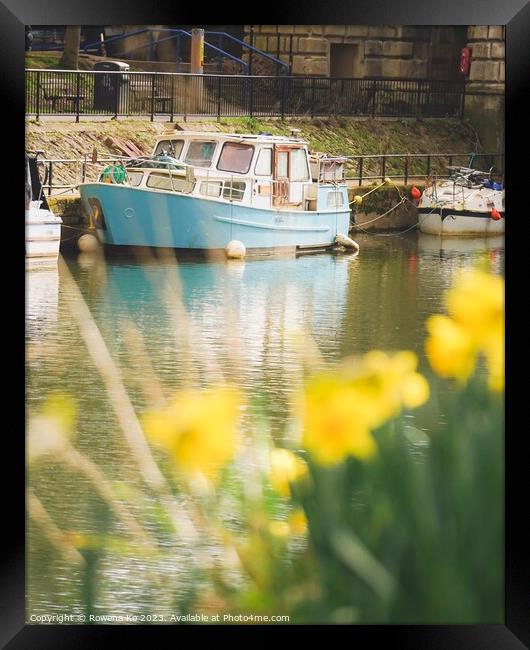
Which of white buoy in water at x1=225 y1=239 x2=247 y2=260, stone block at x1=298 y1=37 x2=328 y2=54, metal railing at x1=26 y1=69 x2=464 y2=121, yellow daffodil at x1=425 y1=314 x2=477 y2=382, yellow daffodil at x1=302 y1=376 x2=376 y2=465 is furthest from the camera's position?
white buoy in water at x1=225 y1=239 x2=247 y2=260

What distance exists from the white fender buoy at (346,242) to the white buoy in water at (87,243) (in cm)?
89

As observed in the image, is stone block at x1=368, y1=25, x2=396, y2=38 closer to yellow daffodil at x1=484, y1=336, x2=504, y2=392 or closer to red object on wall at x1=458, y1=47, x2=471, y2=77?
red object on wall at x1=458, y1=47, x2=471, y2=77

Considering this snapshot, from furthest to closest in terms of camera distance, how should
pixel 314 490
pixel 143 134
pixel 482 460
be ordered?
pixel 143 134, pixel 482 460, pixel 314 490

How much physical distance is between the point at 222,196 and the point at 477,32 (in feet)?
3.60

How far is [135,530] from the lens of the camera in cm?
486

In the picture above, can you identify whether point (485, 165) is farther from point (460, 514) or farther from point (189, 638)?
point (189, 638)

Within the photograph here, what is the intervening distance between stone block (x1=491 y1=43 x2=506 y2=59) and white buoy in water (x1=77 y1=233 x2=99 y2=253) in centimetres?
157

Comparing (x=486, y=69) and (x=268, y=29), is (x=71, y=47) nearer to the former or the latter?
(x=268, y=29)

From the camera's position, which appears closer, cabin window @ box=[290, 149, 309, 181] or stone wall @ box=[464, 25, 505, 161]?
stone wall @ box=[464, 25, 505, 161]

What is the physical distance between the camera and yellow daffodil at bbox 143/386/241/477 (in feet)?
16.0

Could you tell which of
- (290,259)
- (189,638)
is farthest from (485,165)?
(189,638)

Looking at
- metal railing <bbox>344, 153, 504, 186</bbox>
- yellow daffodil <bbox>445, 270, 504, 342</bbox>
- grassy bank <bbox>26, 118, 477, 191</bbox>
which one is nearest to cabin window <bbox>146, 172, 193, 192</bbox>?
grassy bank <bbox>26, 118, 477, 191</bbox>

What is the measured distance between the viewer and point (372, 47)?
4875mm
